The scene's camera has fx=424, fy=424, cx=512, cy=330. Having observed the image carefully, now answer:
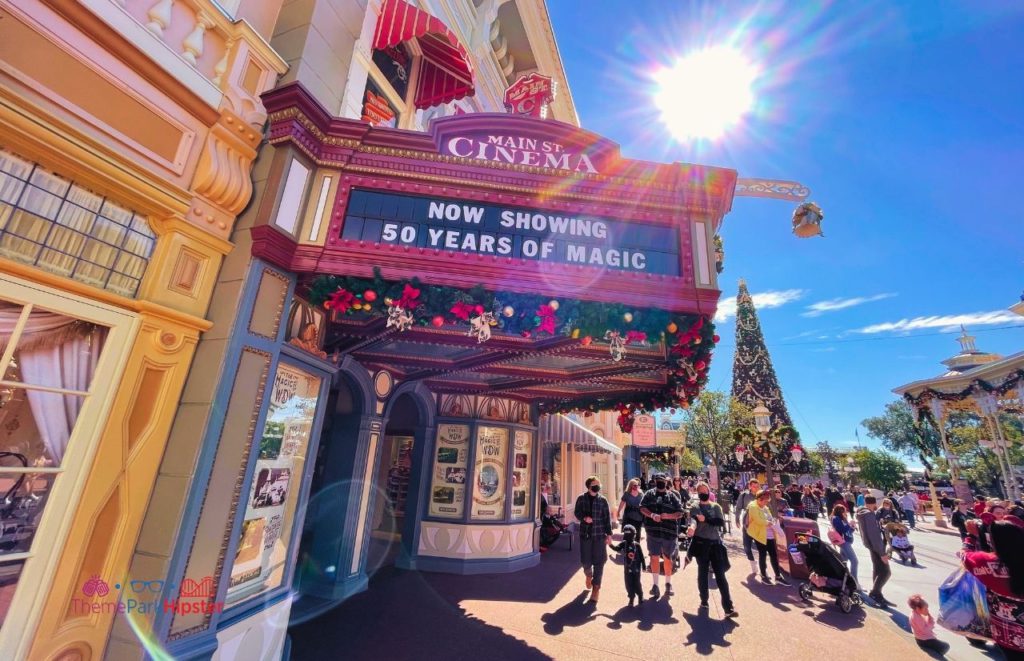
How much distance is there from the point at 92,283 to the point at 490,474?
787cm

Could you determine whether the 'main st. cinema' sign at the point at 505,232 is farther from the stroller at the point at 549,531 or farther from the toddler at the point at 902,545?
the toddler at the point at 902,545

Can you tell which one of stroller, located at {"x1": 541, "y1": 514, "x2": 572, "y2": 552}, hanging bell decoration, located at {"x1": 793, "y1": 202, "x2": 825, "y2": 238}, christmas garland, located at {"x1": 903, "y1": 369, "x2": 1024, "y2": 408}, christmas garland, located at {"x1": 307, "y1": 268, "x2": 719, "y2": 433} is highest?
christmas garland, located at {"x1": 903, "y1": 369, "x2": 1024, "y2": 408}

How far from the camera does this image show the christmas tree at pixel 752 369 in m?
28.8

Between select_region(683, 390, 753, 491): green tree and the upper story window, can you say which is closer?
the upper story window

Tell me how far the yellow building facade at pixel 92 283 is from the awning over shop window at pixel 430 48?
2997 mm

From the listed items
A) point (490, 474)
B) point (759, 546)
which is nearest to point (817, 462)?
point (759, 546)

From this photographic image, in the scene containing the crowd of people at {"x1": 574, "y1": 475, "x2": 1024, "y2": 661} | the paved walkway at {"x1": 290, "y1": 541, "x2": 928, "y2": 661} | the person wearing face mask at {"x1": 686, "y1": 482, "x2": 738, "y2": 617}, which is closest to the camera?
the crowd of people at {"x1": 574, "y1": 475, "x2": 1024, "y2": 661}

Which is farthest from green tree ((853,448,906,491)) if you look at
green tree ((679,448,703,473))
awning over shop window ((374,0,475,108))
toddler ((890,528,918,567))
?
awning over shop window ((374,0,475,108))

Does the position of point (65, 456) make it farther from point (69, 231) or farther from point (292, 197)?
point (292, 197)

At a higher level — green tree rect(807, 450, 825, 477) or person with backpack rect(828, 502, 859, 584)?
green tree rect(807, 450, 825, 477)

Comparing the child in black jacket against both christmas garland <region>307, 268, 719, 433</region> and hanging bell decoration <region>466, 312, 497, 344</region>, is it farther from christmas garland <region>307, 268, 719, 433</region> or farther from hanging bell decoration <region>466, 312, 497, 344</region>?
hanging bell decoration <region>466, 312, 497, 344</region>

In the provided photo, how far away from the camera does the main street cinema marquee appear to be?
4.24m

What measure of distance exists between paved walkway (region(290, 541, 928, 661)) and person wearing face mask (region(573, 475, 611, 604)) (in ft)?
1.50

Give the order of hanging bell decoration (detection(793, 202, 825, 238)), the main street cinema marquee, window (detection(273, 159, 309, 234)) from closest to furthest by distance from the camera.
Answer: window (detection(273, 159, 309, 234)) → the main street cinema marquee → hanging bell decoration (detection(793, 202, 825, 238))
